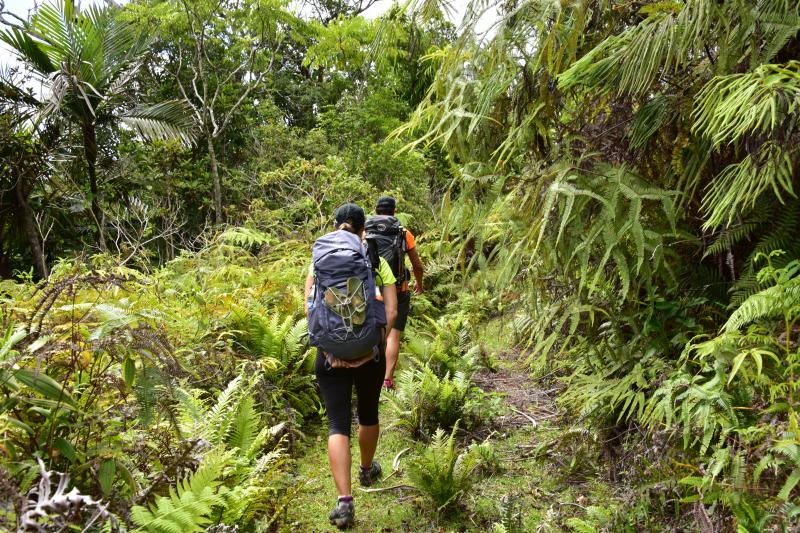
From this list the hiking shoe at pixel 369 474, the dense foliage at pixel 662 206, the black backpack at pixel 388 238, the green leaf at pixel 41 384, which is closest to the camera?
the green leaf at pixel 41 384

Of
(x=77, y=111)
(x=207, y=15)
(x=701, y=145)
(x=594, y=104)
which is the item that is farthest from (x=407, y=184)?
(x=701, y=145)

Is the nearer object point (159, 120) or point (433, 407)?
point (433, 407)

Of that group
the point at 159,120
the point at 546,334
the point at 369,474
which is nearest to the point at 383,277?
the point at 369,474

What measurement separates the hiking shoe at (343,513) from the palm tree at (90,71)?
22.0 feet

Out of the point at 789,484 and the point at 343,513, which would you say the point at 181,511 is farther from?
the point at 789,484

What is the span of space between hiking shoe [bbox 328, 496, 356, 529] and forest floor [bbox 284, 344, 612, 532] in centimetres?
8

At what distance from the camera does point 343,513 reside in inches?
142

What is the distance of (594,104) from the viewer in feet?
12.6

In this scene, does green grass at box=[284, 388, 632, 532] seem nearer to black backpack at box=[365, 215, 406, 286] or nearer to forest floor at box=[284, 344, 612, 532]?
forest floor at box=[284, 344, 612, 532]

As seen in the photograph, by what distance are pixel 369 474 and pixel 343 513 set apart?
60 cm

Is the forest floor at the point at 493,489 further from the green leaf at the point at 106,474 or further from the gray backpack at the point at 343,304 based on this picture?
the green leaf at the point at 106,474

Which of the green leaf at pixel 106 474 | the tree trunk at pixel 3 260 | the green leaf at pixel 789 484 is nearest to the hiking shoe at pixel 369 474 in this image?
the green leaf at pixel 106 474

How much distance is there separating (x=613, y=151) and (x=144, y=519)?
3333mm

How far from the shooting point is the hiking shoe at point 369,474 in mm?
4191
